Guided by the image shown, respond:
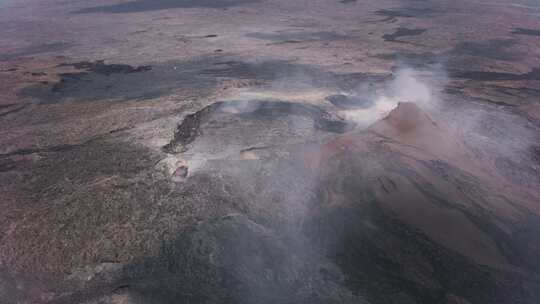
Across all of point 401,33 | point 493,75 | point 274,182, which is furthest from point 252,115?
point 401,33

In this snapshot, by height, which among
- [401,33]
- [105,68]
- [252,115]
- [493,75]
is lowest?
[252,115]

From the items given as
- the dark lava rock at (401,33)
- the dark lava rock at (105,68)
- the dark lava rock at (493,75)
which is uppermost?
the dark lava rock at (401,33)

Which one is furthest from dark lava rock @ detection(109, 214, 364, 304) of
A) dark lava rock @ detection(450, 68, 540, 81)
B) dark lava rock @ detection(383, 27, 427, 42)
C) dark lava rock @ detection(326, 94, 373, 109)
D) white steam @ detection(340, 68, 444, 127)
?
dark lava rock @ detection(383, 27, 427, 42)

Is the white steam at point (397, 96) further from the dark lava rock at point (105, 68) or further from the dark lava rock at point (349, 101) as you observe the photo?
the dark lava rock at point (105, 68)

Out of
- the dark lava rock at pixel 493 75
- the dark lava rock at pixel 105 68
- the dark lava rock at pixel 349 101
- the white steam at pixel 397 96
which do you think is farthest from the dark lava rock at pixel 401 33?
the dark lava rock at pixel 105 68

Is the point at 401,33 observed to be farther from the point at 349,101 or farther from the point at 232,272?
the point at 232,272

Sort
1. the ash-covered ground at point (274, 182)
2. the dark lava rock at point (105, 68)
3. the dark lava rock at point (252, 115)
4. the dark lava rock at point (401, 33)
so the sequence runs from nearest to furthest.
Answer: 1. the ash-covered ground at point (274, 182)
2. the dark lava rock at point (252, 115)
3. the dark lava rock at point (105, 68)
4. the dark lava rock at point (401, 33)
